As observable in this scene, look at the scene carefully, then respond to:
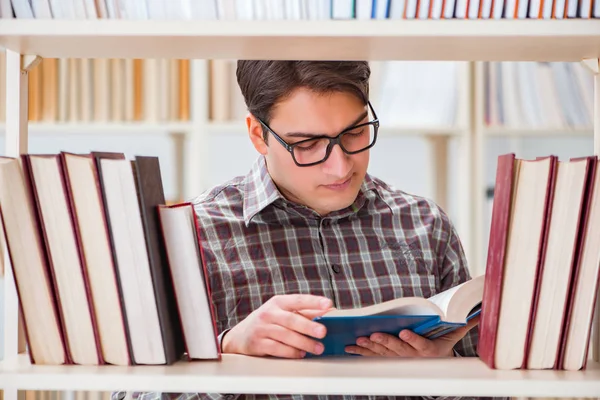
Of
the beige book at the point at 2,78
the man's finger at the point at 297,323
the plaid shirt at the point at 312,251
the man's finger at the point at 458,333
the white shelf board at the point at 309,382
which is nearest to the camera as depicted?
the white shelf board at the point at 309,382

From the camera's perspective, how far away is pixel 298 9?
2.60 feet

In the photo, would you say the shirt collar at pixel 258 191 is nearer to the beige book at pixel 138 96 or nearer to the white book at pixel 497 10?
the white book at pixel 497 10

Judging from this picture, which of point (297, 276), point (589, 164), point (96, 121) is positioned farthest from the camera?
point (96, 121)

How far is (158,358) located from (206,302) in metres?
0.08

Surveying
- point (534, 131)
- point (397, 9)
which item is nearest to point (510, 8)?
point (397, 9)

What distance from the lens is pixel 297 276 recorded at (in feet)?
4.51

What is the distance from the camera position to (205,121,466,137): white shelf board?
249 cm

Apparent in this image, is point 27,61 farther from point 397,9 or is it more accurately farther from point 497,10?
point 497,10

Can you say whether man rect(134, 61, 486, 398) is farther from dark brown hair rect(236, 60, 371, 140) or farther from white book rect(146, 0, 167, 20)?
white book rect(146, 0, 167, 20)

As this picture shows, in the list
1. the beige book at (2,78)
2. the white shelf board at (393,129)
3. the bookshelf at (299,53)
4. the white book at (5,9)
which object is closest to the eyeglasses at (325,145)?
the bookshelf at (299,53)

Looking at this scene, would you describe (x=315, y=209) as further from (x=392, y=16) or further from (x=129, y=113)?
(x=129, y=113)

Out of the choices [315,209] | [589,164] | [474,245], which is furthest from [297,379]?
[474,245]

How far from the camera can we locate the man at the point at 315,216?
48.9 inches

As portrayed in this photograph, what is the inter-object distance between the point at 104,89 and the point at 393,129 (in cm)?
102
